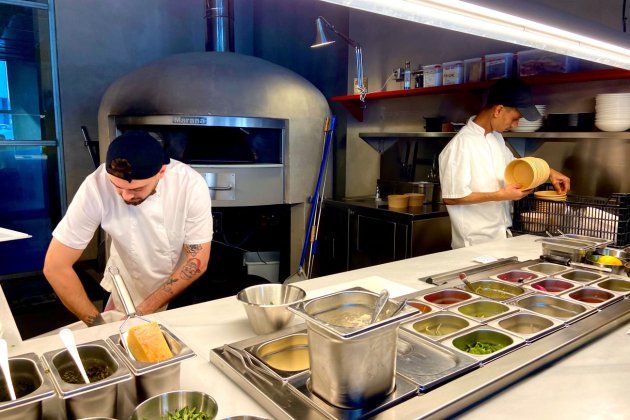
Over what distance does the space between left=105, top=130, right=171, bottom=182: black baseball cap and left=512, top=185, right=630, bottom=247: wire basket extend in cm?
200

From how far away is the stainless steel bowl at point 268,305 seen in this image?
1.35 metres

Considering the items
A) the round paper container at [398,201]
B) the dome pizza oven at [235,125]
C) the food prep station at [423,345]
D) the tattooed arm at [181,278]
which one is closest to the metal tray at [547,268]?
the food prep station at [423,345]

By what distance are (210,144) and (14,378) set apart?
352 cm

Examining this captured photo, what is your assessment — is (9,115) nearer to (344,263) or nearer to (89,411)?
(344,263)

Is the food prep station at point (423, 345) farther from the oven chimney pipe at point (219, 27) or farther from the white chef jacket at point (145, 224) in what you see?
the oven chimney pipe at point (219, 27)

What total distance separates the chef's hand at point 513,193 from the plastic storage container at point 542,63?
114cm

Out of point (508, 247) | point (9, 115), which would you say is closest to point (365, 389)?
point (508, 247)

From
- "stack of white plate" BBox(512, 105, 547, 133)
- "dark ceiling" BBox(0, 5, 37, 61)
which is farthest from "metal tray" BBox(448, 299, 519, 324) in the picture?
"dark ceiling" BBox(0, 5, 37, 61)

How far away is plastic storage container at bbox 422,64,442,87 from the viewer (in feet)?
13.3

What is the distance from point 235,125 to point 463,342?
9.57 feet

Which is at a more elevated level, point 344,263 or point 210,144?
point 210,144

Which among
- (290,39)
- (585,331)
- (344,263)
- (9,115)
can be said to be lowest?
(344,263)

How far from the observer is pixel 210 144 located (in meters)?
4.35

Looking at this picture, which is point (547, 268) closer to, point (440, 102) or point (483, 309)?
point (483, 309)
